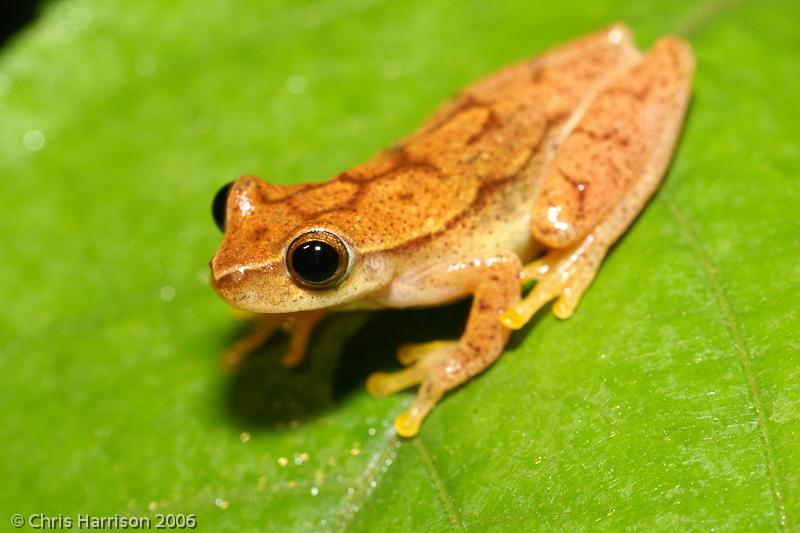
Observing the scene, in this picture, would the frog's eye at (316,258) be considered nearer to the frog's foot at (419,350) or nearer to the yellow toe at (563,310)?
the frog's foot at (419,350)

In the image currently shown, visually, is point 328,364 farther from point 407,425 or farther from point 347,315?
point 407,425

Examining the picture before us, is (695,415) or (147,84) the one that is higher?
(147,84)

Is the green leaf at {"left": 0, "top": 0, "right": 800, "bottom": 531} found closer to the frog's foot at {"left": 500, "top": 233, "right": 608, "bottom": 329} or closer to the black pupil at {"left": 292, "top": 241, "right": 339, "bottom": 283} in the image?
the frog's foot at {"left": 500, "top": 233, "right": 608, "bottom": 329}

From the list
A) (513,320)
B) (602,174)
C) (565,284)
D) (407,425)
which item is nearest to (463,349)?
(513,320)

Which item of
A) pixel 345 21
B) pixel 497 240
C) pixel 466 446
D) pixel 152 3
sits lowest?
pixel 466 446

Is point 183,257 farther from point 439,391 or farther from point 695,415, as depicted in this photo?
point 695,415

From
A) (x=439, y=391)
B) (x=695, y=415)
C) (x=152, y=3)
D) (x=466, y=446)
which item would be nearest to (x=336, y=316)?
(x=439, y=391)

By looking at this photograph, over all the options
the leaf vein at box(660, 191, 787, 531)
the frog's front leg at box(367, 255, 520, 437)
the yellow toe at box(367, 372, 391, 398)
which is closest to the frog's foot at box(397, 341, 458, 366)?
the frog's front leg at box(367, 255, 520, 437)
